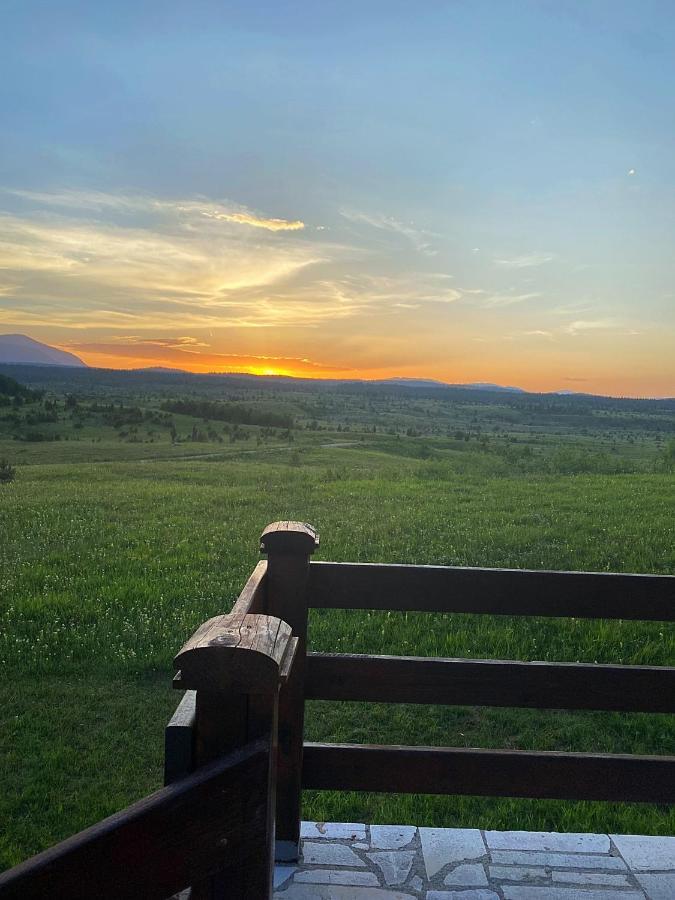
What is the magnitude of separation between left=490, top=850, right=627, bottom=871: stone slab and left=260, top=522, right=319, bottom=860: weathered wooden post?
1.23m

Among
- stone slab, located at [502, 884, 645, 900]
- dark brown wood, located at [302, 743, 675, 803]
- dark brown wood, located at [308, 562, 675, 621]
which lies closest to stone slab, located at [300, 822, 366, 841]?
dark brown wood, located at [302, 743, 675, 803]

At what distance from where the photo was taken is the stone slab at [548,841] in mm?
4035

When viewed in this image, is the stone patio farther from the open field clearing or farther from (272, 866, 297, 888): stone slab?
the open field clearing

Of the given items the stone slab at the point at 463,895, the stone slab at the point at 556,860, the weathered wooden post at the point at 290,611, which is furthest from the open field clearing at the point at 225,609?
the weathered wooden post at the point at 290,611

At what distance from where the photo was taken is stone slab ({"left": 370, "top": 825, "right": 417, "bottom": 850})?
13.2 feet

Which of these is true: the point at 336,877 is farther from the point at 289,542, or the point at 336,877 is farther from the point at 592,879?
the point at 289,542

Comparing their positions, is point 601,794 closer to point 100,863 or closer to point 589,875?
point 589,875

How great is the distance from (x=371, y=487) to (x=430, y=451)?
60.1ft

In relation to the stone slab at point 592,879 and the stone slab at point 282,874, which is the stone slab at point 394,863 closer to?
the stone slab at point 282,874

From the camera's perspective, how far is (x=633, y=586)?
3.75 meters

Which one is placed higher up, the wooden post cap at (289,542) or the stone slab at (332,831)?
the wooden post cap at (289,542)

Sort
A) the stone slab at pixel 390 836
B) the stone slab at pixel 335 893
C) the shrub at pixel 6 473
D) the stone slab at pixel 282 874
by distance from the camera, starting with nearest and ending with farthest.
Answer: the stone slab at pixel 335 893 → the stone slab at pixel 282 874 → the stone slab at pixel 390 836 → the shrub at pixel 6 473

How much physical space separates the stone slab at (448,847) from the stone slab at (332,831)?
0.37 m

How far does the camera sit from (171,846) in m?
1.62
